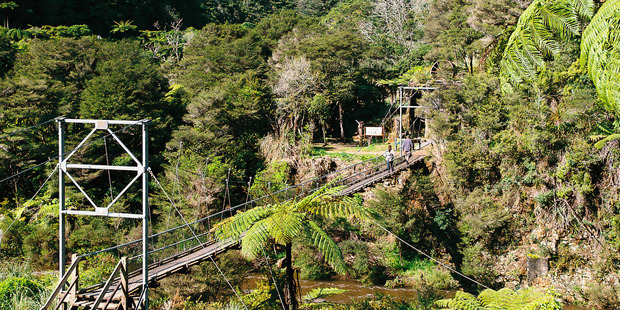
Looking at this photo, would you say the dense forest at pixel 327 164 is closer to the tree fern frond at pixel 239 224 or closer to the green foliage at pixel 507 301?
the green foliage at pixel 507 301

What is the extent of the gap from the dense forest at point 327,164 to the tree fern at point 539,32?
458 centimetres

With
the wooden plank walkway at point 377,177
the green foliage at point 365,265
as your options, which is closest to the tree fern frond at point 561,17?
the wooden plank walkway at point 377,177

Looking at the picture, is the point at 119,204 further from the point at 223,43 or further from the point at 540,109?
the point at 540,109

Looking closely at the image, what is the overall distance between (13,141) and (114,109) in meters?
3.56

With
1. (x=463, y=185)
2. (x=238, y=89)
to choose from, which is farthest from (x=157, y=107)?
(x=463, y=185)

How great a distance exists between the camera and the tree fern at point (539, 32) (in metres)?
3.09

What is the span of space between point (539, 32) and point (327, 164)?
1491 centimetres

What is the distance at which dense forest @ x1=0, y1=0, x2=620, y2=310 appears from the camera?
13.2 metres

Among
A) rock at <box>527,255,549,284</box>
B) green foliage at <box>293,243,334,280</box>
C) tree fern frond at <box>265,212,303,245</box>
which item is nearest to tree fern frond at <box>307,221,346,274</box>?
tree fern frond at <box>265,212,303,245</box>

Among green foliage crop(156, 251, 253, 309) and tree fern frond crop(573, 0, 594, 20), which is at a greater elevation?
tree fern frond crop(573, 0, 594, 20)

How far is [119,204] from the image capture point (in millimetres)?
15695

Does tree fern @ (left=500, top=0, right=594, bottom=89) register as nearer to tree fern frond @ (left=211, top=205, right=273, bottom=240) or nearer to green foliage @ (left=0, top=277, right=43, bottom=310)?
tree fern frond @ (left=211, top=205, right=273, bottom=240)

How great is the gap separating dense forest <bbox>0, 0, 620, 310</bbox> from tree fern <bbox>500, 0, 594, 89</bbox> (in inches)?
180

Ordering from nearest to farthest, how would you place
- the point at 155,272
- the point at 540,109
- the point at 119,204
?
1. the point at 155,272
2. the point at 540,109
3. the point at 119,204
